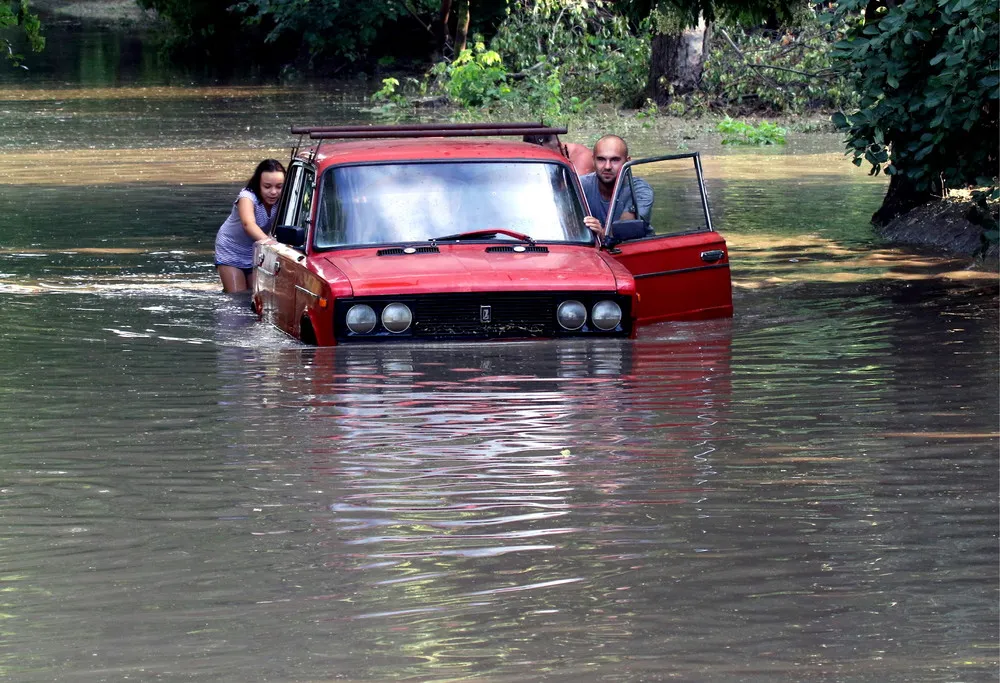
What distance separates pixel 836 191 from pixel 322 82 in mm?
29040

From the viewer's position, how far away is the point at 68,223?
1906 centimetres

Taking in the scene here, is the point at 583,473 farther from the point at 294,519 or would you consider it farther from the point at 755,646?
the point at 755,646

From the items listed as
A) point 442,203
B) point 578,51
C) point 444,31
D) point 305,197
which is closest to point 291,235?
point 305,197

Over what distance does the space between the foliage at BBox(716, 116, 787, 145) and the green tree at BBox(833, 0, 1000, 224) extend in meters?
13.3

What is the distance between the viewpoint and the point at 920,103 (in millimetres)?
13914

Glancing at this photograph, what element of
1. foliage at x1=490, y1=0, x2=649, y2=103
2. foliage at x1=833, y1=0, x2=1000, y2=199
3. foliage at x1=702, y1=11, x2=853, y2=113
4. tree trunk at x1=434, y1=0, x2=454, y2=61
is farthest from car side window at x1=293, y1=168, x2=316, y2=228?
tree trunk at x1=434, y1=0, x2=454, y2=61

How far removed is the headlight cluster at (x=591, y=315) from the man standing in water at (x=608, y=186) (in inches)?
69.9

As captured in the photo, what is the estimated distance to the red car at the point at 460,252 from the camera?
385 inches

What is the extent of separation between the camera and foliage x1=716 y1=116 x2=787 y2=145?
2830 centimetres

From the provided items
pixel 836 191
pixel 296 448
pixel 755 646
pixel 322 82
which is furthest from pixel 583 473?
pixel 322 82

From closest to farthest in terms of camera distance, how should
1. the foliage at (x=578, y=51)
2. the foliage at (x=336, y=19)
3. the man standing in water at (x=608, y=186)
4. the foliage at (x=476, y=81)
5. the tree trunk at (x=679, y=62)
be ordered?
the man standing in water at (x=608, y=186), the tree trunk at (x=679, y=62), the foliage at (x=578, y=51), the foliage at (x=476, y=81), the foliage at (x=336, y=19)

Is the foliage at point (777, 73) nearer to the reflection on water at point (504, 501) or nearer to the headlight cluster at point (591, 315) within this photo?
the reflection on water at point (504, 501)

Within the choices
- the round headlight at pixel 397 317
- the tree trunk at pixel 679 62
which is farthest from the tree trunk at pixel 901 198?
the tree trunk at pixel 679 62

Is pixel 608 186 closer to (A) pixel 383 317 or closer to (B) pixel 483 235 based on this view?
(B) pixel 483 235
